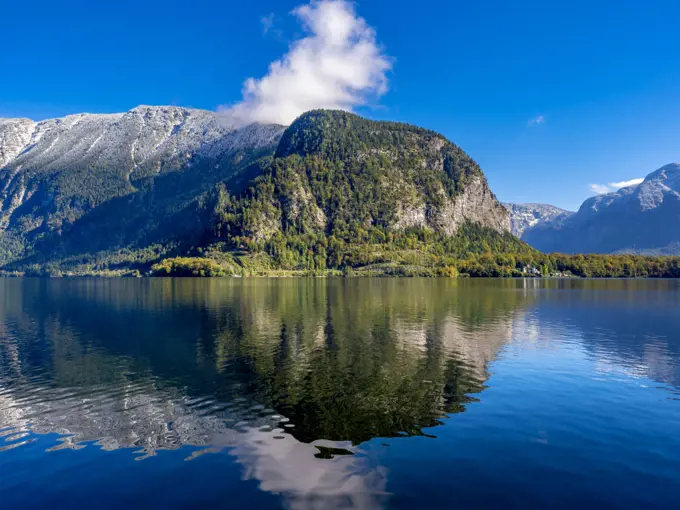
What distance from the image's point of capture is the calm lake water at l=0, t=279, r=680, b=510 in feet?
66.0

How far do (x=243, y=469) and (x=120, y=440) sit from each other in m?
8.68

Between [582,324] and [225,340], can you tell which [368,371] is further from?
[582,324]

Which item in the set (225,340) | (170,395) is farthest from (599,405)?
(225,340)

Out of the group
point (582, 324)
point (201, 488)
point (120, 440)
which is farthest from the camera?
point (582, 324)

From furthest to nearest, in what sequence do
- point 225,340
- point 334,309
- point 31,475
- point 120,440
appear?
point 334,309
point 225,340
point 120,440
point 31,475

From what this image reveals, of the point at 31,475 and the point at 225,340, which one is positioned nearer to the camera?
the point at 31,475

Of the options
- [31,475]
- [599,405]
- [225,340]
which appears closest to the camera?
[31,475]

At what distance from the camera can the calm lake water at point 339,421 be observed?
20.1m

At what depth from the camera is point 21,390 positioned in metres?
35.3

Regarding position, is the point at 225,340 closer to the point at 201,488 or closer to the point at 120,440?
the point at 120,440

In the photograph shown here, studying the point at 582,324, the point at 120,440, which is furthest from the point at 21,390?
the point at 582,324

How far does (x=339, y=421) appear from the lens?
28.2 m

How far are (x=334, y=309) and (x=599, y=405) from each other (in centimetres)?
6243

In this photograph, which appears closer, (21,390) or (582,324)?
(21,390)
